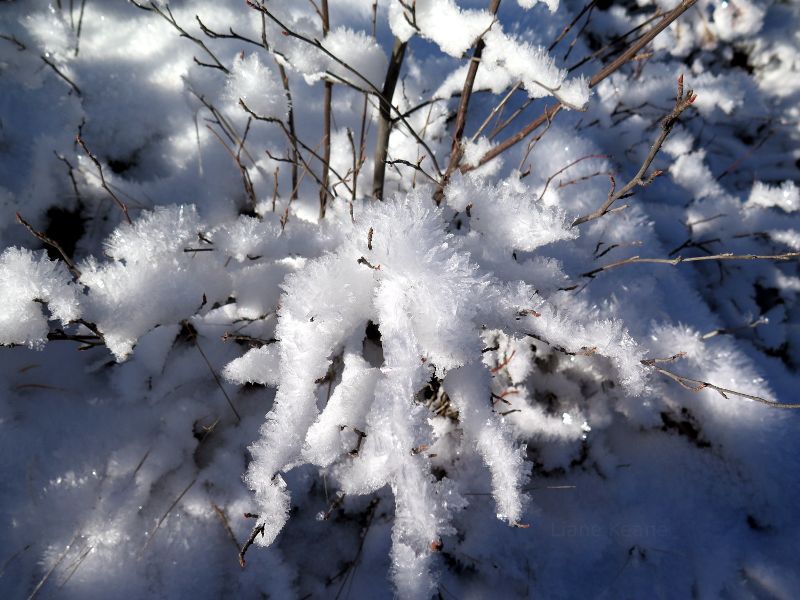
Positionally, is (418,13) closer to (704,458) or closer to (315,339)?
(315,339)

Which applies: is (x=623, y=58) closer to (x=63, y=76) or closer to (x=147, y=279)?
(x=147, y=279)

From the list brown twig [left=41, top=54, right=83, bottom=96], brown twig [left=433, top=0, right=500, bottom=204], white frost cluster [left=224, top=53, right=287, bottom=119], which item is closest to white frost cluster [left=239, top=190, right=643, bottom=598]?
brown twig [left=433, top=0, right=500, bottom=204]

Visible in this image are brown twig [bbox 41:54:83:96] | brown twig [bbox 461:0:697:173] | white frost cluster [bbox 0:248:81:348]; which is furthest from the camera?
brown twig [bbox 41:54:83:96]

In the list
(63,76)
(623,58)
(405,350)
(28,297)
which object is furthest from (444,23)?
(63,76)

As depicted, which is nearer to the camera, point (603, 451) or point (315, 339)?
point (315, 339)

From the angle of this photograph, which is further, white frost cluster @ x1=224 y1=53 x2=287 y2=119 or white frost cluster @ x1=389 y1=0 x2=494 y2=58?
white frost cluster @ x1=224 y1=53 x2=287 y2=119

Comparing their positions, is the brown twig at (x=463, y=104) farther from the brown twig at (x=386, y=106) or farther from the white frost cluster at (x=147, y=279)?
the white frost cluster at (x=147, y=279)

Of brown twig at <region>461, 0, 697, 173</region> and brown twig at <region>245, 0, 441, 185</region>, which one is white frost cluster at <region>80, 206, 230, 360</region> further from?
brown twig at <region>461, 0, 697, 173</region>

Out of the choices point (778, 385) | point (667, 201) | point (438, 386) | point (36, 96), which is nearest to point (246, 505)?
point (438, 386)
